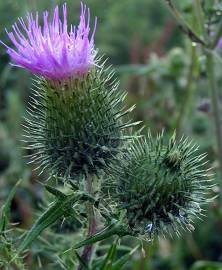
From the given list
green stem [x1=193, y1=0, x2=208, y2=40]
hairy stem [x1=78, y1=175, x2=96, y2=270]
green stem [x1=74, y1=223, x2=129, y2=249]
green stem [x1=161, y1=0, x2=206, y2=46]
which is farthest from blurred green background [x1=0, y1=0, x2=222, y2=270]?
green stem [x1=74, y1=223, x2=129, y2=249]

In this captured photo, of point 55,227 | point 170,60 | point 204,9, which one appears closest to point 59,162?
point 55,227

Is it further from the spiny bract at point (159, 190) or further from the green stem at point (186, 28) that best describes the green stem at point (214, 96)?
the spiny bract at point (159, 190)

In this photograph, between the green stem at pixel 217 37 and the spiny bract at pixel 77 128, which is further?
the green stem at pixel 217 37

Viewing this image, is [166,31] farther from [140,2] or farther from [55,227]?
[55,227]

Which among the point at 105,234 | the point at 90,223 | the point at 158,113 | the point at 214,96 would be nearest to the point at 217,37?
the point at 214,96

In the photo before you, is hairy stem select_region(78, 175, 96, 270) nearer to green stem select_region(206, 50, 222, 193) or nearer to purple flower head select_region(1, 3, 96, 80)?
purple flower head select_region(1, 3, 96, 80)

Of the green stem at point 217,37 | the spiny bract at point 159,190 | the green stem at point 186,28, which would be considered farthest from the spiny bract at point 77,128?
the green stem at point 217,37

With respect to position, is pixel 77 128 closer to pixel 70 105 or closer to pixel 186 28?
pixel 70 105
